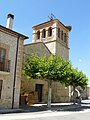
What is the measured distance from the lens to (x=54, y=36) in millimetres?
26656

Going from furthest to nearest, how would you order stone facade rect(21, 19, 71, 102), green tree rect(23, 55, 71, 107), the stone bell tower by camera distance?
the stone bell tower < stone facade rect(21, 19, 71, 102) < green tree rect(23, 55, 71, 107)

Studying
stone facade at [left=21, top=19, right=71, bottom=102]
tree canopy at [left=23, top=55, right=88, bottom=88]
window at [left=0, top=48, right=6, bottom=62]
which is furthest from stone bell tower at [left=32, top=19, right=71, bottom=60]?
window at [left=0, top=48, right=6, bottom=62]

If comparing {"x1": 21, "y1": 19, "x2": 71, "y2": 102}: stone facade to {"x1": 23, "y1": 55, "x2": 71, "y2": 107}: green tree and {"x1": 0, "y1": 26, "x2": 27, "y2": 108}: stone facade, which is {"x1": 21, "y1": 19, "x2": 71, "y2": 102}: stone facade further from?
{"x1": 0, "y1": 26, "x2": 27, "y2": 108}: stone facade

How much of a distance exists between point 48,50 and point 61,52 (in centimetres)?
330

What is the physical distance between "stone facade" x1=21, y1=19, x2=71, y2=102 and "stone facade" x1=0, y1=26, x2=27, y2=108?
4840 millimetres

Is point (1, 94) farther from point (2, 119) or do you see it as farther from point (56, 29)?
point (56, 29)

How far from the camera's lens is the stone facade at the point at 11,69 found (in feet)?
48.0

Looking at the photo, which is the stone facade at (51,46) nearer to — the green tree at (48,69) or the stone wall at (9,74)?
the green tree at (48,69)

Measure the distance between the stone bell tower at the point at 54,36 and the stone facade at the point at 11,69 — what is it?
1029cm

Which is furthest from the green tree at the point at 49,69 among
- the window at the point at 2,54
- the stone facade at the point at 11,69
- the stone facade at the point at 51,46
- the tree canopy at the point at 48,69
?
the stone facade at the point at 51,46

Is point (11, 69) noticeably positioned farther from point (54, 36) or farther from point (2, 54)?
point (54, 36)

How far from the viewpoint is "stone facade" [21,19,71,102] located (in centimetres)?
2259

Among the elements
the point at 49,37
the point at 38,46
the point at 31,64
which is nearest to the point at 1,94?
the point at 31,64

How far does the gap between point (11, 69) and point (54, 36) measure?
12.7 m
